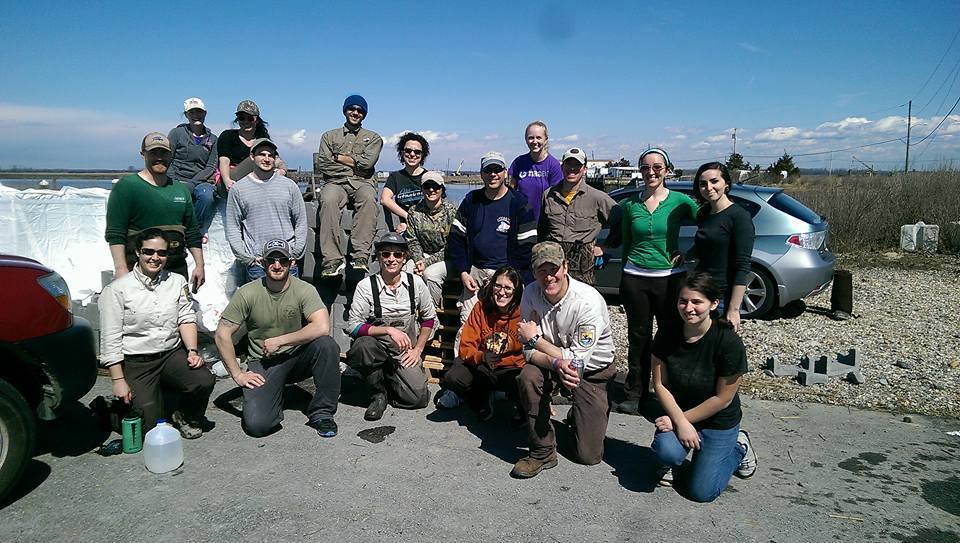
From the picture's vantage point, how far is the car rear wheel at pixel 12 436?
10.6 feet

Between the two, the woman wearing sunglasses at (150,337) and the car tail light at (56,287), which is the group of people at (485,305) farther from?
the car tail light at (56,287)

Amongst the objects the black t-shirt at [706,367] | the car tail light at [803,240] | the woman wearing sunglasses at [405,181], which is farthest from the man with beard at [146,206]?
the car tail light at [803,240]

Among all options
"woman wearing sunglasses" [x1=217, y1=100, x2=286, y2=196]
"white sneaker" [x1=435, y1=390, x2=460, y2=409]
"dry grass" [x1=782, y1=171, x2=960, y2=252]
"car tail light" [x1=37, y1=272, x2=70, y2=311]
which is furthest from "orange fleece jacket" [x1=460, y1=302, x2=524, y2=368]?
"dry grass" [x1=782, y1=171, x2=960, y2=252]

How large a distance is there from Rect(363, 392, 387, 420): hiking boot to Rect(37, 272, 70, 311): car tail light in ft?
6.98

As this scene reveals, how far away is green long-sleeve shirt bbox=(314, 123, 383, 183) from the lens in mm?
6133

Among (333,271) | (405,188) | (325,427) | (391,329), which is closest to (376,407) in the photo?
(325,427)

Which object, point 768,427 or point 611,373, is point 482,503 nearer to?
point 611,373

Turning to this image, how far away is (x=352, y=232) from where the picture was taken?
243 inches

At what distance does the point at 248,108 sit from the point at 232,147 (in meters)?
0.43

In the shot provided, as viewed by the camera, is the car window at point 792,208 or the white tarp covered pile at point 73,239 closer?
the white tarp covered pile at point 73,239

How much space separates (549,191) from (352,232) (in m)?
2.16

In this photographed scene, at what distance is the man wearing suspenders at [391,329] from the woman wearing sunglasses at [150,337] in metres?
1.16

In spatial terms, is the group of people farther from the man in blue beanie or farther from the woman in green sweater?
the man in blue beanie

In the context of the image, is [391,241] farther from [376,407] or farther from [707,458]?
[707,458]
